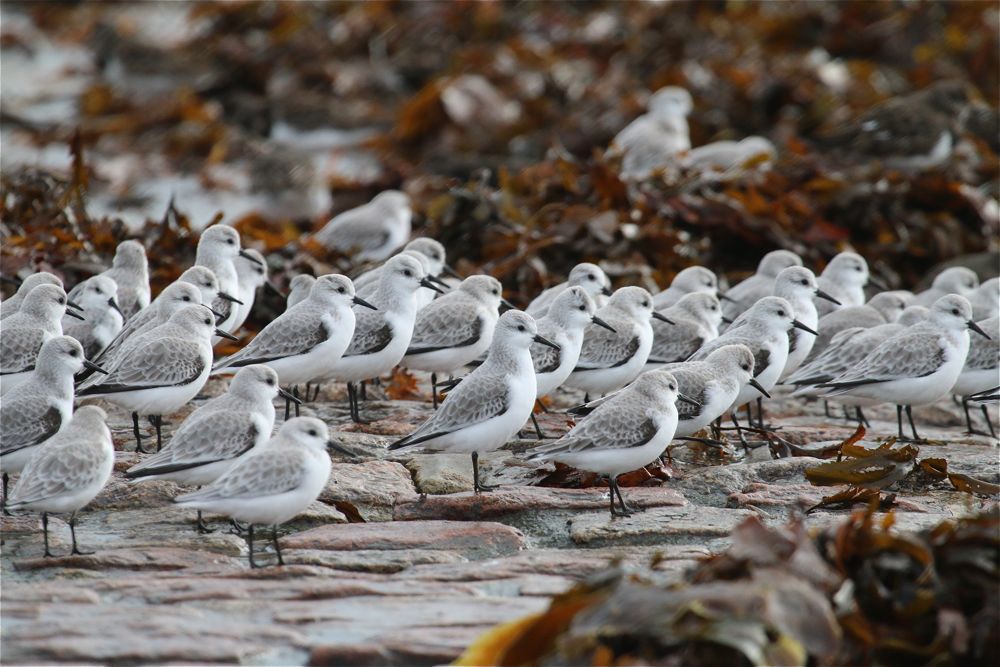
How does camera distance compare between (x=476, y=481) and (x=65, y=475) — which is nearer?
(x=65, y=475)

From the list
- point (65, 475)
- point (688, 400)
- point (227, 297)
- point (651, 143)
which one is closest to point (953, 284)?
point (688, 400)

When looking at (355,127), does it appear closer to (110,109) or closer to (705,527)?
(110,109)

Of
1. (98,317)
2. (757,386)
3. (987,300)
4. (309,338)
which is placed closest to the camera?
(757,386)

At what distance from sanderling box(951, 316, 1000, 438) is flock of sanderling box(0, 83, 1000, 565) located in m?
0.01

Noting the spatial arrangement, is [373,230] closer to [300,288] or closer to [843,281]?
[300,288]

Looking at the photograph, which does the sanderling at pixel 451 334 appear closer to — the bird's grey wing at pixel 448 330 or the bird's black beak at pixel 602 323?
the bird's grey wing at pixel 448 330

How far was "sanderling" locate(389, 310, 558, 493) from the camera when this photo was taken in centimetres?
638

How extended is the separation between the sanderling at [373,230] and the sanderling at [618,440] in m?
4.94

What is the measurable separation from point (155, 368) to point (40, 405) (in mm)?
724

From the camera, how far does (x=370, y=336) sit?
25.2 ft

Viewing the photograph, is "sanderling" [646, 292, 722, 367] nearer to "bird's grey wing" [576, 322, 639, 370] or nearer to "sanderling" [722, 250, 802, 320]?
"bird's grey wing" [576, 322, 639, 370]

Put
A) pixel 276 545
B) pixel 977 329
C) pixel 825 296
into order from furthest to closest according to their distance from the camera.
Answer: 1. pixel 825 296
2. pixel 977 329
3. pixel 276 545

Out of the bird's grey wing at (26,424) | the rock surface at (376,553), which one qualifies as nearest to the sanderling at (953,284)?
the rock surface at (376,553)

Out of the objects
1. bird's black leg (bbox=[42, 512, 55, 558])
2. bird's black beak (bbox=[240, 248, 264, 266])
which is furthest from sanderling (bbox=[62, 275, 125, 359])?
bird's black leg (bbox=[42, 512, 55, 558])
